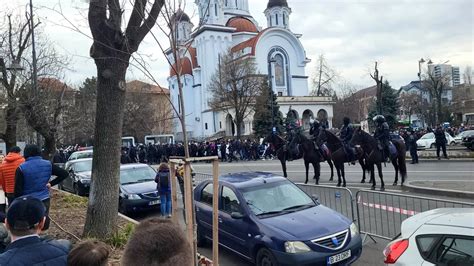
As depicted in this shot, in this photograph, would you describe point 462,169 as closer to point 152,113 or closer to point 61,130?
point 61,130

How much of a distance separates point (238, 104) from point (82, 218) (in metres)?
43.6

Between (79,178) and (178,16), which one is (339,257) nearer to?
(178,16)

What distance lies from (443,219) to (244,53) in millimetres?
65805

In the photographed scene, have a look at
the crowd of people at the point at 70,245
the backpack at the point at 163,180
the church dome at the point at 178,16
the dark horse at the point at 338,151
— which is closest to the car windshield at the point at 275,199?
the church dome at the point at 178,16

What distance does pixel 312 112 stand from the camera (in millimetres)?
70500

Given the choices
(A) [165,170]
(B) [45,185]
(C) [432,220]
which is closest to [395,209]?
(C) [432,220]

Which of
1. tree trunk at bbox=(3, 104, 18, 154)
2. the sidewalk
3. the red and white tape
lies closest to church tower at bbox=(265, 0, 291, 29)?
tree trunk at bbox=(3, 104, 18, 154)

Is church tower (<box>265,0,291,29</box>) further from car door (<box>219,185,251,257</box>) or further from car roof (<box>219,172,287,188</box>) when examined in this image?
car door (<box>219,185,251,257</box>)

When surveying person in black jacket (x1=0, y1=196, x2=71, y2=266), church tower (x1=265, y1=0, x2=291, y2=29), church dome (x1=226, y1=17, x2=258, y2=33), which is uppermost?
church tower (x1=265, y1=0, x2=291, y2=29)

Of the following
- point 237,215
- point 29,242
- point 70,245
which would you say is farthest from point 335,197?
point 29,242

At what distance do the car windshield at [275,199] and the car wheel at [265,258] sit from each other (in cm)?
70

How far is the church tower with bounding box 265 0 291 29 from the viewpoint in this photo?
271ft

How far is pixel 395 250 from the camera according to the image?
4758mm

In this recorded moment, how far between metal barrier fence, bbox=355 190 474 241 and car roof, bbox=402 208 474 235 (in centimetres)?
302
